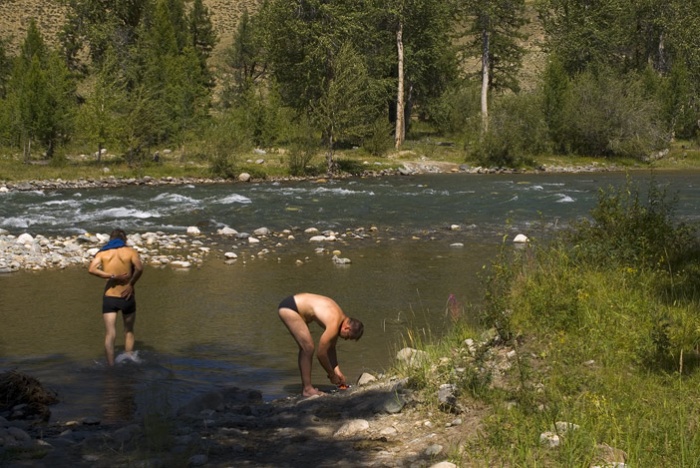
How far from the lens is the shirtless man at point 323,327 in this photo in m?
8.59

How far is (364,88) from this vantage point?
157 feet

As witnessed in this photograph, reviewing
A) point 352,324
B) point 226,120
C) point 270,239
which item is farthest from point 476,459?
point 226,120

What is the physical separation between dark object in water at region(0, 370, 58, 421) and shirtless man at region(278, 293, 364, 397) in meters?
2.64

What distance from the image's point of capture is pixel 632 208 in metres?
10.9

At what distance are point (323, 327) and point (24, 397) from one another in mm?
3193

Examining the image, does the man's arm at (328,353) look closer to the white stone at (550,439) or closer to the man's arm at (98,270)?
the man's arm at (98,270)

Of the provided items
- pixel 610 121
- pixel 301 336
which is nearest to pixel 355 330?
pixel 301 336

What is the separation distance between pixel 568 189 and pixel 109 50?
34.1 metres

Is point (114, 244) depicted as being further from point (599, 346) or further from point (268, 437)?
point (599, 346)

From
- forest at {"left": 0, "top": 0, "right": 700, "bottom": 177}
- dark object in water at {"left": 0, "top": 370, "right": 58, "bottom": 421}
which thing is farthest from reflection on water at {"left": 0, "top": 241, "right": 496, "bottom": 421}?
forest at {"left": 0, "top": 0, "right": 700, "bottom": 177}

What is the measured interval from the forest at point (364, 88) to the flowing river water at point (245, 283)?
9.65 metres

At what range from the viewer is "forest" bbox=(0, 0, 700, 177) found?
41.2 metres

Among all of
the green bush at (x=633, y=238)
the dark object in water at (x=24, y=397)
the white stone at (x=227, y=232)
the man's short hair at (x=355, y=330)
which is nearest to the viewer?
the dark object in water at (x=24, y=397)

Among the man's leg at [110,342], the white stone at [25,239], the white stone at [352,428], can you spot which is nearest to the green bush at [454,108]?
the white stone at [25,239]
